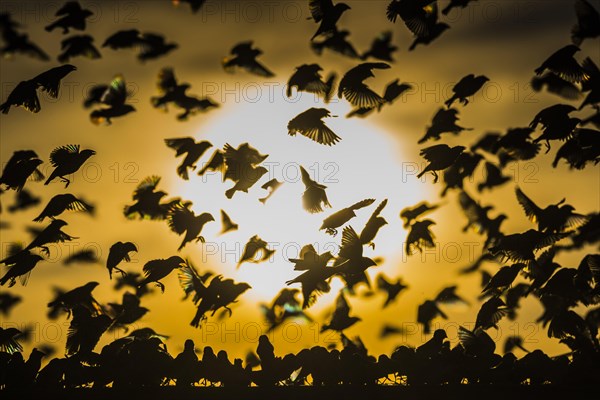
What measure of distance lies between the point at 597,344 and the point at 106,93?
8799 millimetres

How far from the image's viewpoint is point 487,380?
8.99 meters

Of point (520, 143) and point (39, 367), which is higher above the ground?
point (520, 143)

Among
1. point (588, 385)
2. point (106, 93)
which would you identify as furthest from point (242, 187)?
point (588, 385)

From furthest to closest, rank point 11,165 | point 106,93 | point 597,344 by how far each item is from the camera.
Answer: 1. point 106,93
2. point 11,165
3. point 597,344

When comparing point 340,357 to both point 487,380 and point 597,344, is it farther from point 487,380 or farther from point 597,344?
point 597,344

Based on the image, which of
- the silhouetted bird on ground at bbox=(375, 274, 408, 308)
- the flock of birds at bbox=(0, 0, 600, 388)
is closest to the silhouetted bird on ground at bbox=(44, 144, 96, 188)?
the flock of birds at bbox=(0, 0, 600, 388)

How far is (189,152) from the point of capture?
12.1 meters

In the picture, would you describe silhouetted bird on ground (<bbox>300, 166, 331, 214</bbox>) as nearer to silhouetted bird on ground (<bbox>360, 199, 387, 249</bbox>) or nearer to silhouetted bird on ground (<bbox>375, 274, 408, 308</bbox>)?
silhouetted bird on ground (<bbox>360, 199, 387, 249</bbox>)

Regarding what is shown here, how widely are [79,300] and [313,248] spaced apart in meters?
3.92

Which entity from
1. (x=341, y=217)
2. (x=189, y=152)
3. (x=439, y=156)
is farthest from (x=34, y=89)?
(x=439, y=156)

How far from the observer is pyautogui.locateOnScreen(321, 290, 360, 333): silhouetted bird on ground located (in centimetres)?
1239

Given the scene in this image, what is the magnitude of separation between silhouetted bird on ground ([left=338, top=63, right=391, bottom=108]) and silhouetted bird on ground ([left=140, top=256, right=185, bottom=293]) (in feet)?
12.2

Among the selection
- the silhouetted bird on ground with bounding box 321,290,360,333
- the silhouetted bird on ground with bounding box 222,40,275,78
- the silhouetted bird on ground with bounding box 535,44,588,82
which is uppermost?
the silhouetted bird on ground with bounding box 222,40,275,78

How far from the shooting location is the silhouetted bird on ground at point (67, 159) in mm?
11092
